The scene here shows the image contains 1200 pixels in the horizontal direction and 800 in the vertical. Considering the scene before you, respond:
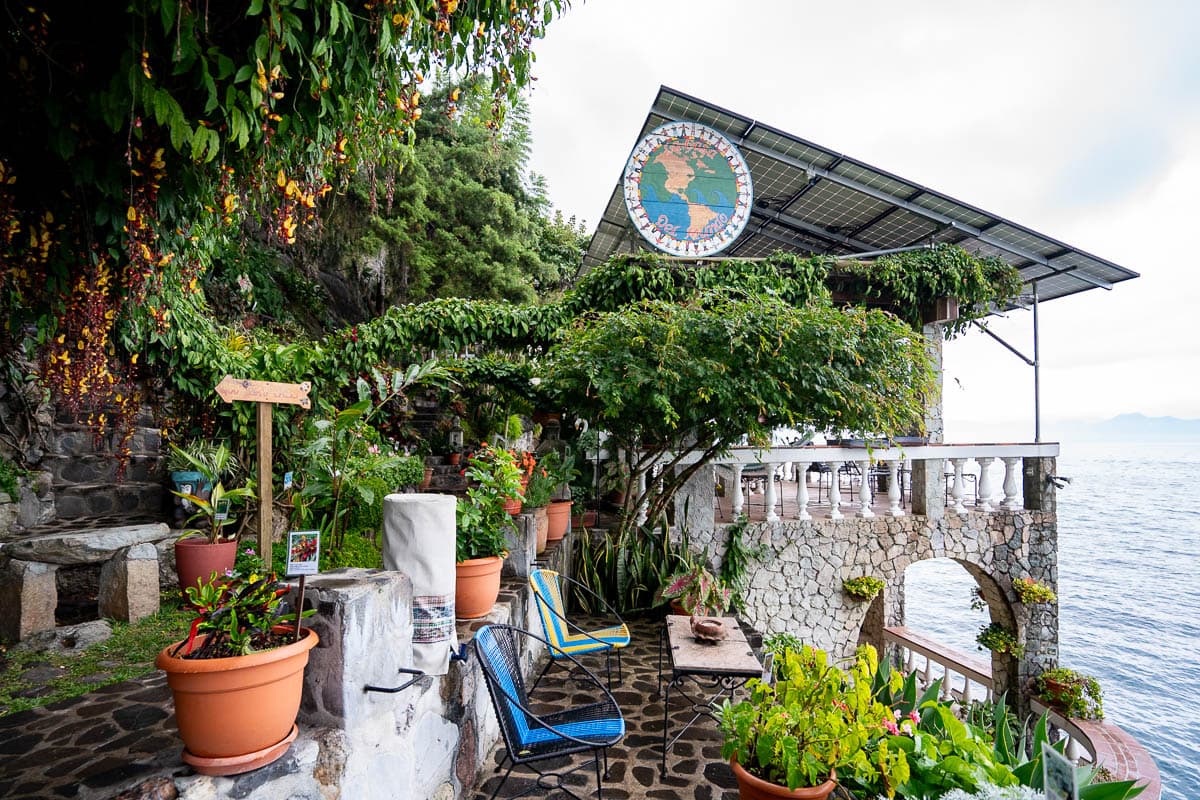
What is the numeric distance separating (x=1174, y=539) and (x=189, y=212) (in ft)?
107

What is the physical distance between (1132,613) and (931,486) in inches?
592

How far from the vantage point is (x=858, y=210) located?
8766 mm

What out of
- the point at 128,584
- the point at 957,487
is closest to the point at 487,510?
the point at 128,584

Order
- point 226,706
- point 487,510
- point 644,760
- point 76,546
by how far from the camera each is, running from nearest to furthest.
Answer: point 226,706
point 644,760
point 487,510
point 76,546

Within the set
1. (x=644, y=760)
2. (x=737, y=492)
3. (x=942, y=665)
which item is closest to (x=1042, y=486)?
(x=942, y=665)

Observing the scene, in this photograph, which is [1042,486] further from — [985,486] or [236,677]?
[236,677]

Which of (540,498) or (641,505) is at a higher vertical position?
(540,498)

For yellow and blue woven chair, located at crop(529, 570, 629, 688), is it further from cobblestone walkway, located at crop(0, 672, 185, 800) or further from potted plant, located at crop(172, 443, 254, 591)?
potted plant, located at crop(172, 443, 254, 591)

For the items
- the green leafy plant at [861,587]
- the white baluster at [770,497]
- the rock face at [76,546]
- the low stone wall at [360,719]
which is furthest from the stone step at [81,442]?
the green leafy plant at [861,587]

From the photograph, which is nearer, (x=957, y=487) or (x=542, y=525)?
(x=542, y=525)

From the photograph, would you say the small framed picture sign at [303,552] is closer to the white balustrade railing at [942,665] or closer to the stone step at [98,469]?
the stone step at [98,469]

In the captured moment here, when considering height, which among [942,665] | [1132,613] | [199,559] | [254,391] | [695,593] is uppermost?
[254,391]

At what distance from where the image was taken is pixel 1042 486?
653 centimetres

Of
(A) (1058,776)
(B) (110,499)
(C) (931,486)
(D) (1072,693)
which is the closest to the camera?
(A) (1058,776)
